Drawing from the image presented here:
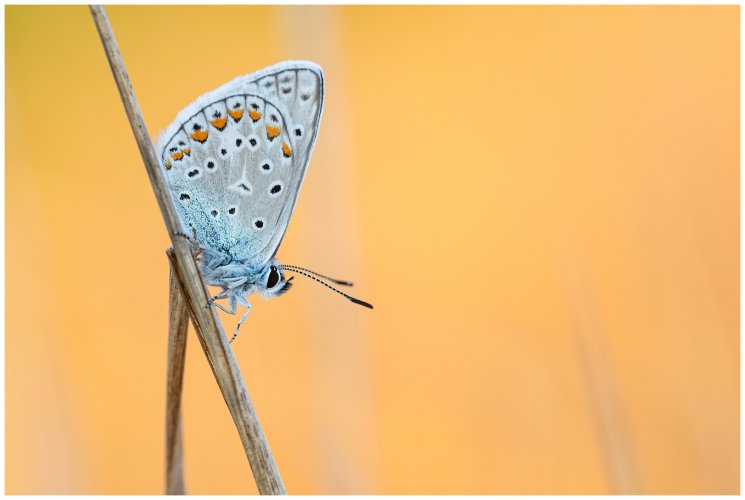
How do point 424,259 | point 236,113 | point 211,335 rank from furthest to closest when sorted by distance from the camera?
point 424,259
point 236,113
point 211,335

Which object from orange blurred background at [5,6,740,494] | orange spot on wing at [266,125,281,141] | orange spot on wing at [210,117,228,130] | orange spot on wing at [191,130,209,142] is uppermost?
orange spot on wing at [210,117,228,130]

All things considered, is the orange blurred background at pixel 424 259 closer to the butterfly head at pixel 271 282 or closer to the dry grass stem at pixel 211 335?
the butterfly head at pixel 271 282

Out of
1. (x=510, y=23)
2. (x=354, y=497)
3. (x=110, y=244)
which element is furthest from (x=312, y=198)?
(x=510, y=23)

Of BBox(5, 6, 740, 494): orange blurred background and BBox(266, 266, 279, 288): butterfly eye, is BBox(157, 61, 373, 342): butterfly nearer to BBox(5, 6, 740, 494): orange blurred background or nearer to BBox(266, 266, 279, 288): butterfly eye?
BBox(266, 266, 279, 288): butterfly eye

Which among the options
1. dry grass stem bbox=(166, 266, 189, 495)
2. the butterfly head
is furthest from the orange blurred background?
dry grass stem bbox=(166, 266, 189, 495)

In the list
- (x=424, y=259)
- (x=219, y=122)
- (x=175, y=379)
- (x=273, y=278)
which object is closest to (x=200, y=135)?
(x=219, y=122)

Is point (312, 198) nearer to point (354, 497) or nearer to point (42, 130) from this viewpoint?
point (354, 497)

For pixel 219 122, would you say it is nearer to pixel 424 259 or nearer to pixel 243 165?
pixel 243 165
